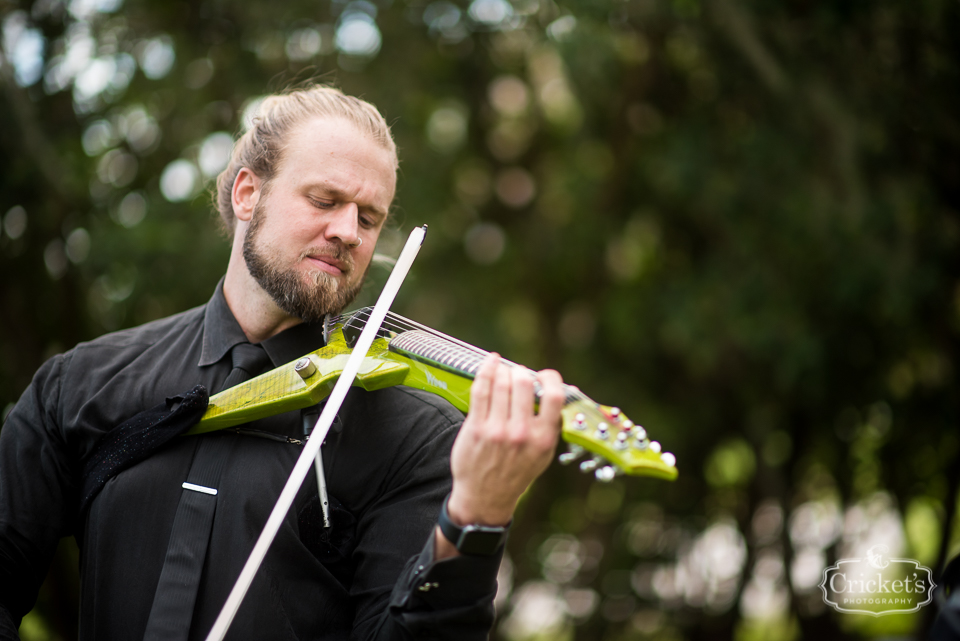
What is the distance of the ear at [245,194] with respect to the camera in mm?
2039

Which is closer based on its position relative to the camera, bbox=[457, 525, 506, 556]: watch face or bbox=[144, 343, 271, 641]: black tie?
bbox=[457, 525, 506, 556]: watch face


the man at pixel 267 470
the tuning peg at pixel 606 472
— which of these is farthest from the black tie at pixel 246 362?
the tuning peg at pixel 606 472

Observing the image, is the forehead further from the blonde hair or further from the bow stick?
the bow stick

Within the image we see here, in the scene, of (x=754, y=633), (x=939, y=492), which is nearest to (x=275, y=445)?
(x=939, y=492)

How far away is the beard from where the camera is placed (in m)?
1.84

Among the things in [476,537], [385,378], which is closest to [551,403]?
[476,537]

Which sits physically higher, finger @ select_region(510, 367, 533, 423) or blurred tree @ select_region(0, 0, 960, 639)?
finger @ select_region(510, 367, 533, 423)

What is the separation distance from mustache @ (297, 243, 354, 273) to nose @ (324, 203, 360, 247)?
0.06 ft

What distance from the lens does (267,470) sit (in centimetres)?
174

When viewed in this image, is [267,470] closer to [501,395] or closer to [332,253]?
[332,253]

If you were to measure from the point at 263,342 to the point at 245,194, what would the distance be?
Result: 0.43 m

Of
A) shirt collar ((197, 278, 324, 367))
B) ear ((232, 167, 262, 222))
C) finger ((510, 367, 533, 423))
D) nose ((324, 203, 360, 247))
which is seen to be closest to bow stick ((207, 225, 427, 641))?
nose ((324, 203, 360, 247))

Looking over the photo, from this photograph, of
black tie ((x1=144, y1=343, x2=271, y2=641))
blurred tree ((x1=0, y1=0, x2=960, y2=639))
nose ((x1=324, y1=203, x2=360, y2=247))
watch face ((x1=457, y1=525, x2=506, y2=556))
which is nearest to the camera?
watch face ((x1=457, y1=525, x2=506, y2=556))

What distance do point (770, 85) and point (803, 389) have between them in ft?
6.77
